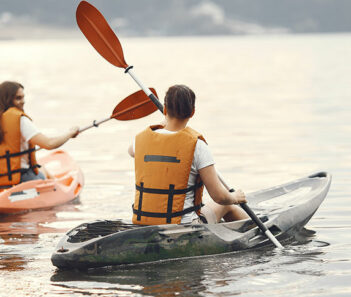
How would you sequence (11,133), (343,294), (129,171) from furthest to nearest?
(129,171)
(11,133)
(343,294)

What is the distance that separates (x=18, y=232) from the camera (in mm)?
7711

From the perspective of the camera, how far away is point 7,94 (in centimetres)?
811

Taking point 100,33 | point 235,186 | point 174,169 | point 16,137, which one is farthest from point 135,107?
point 235,186

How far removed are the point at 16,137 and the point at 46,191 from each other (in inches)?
35.4

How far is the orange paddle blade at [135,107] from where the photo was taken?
305 inches

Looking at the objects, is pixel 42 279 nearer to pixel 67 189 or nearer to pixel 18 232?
pixel 18 232

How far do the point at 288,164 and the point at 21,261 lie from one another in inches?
250

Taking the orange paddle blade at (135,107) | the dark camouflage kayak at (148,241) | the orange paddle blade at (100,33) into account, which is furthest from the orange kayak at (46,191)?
the dark camouflage kayak at (148,241)

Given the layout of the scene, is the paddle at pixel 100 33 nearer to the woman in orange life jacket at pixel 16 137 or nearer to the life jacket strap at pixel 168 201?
the woman in orange life jacket at pixel 16 137

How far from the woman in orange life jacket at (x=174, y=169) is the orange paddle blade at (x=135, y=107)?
5.32 ft

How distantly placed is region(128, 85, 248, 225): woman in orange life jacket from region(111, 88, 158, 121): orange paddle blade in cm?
162

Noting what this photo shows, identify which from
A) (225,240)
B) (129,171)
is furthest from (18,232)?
(129,171)

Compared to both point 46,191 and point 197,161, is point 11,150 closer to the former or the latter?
point 46,191

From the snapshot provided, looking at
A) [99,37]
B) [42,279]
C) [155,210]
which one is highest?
[99,37]
